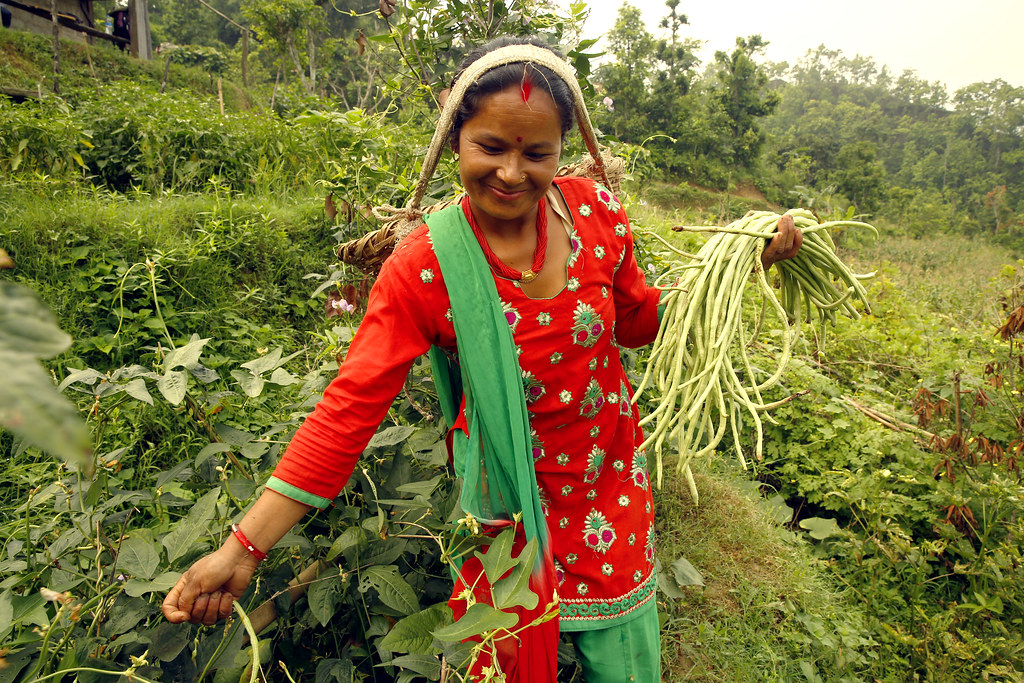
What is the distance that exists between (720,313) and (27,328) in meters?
1.28

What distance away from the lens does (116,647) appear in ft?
3.70

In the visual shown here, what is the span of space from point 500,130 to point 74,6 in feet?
56.6

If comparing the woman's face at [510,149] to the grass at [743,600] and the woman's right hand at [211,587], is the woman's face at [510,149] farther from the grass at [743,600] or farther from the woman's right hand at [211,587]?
the grass at [743,600]

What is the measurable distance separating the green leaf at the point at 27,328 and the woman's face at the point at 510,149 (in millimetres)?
1032

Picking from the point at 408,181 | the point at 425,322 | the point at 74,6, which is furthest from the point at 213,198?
the point at 74,6

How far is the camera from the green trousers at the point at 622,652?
149cm

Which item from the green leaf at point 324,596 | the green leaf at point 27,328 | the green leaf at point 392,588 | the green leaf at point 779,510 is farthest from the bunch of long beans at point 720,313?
the green leaf at point 779,510

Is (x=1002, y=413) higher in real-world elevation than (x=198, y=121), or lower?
lower

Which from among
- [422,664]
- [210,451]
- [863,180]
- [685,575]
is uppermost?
[863,180]

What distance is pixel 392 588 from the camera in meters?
1.23

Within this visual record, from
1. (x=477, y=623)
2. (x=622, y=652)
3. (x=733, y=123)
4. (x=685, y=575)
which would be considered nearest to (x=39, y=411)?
(x=477, y=623)

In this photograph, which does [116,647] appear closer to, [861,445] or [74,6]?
[861,445]

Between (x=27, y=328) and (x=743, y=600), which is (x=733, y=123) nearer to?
(x=743, y=600)

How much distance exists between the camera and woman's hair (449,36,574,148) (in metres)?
1.20
